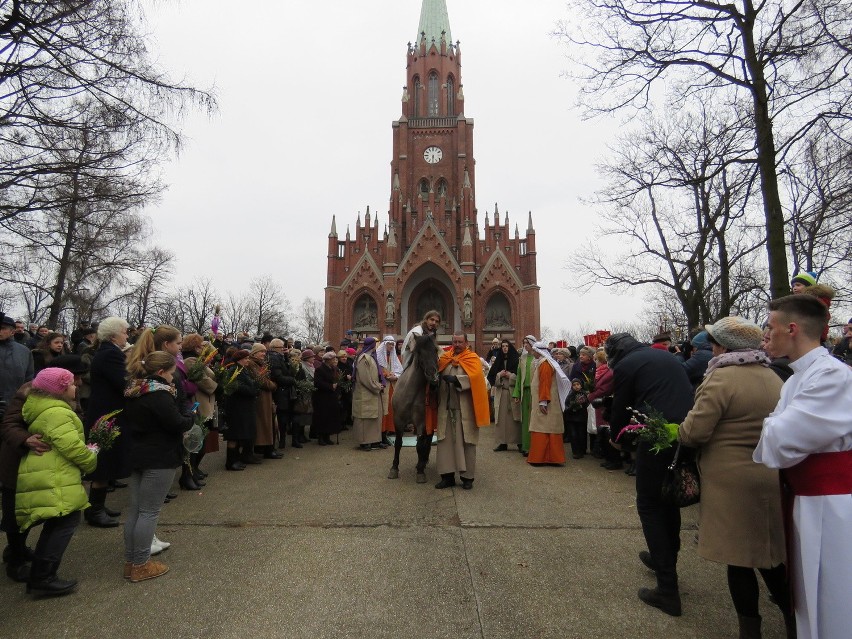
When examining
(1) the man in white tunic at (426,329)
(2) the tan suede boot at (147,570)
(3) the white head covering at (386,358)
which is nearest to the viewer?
(2) the tan suede boot at (147,570)

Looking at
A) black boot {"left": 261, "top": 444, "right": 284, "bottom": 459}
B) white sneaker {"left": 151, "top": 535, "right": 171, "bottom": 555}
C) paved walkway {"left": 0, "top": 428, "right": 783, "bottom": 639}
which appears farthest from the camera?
black boot {"left": 261, "top": 444, "right": 284, "bottom": 459}

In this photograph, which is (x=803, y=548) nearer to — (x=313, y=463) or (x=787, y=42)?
(x=313, y=463)

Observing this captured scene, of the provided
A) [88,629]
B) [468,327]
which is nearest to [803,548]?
[88,629]

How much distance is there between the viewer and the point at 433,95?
4331 cm

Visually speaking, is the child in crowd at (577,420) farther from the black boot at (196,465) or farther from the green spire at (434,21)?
the green spire at (434,21)

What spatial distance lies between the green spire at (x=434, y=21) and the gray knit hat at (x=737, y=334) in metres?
48.3

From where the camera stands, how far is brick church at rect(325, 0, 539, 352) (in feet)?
115

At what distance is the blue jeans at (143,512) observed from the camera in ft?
11.4

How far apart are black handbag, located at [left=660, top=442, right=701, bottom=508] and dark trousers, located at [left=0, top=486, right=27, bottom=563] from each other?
14.7 ft

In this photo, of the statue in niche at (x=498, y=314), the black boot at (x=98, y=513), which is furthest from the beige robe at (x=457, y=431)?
the statue in niche at (x=498, y=314)

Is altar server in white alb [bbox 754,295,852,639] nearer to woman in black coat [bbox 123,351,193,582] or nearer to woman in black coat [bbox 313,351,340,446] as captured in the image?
woman in black coat [bbox 123,351,193,582]

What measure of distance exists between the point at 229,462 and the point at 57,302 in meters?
11.7

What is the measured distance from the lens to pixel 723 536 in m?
2.67

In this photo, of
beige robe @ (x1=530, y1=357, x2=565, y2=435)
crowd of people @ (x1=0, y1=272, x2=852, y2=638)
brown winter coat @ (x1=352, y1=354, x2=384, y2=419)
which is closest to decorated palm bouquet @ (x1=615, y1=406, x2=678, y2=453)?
crowd of people @ (x1=0, y1=272, x2=852, y2=638)
